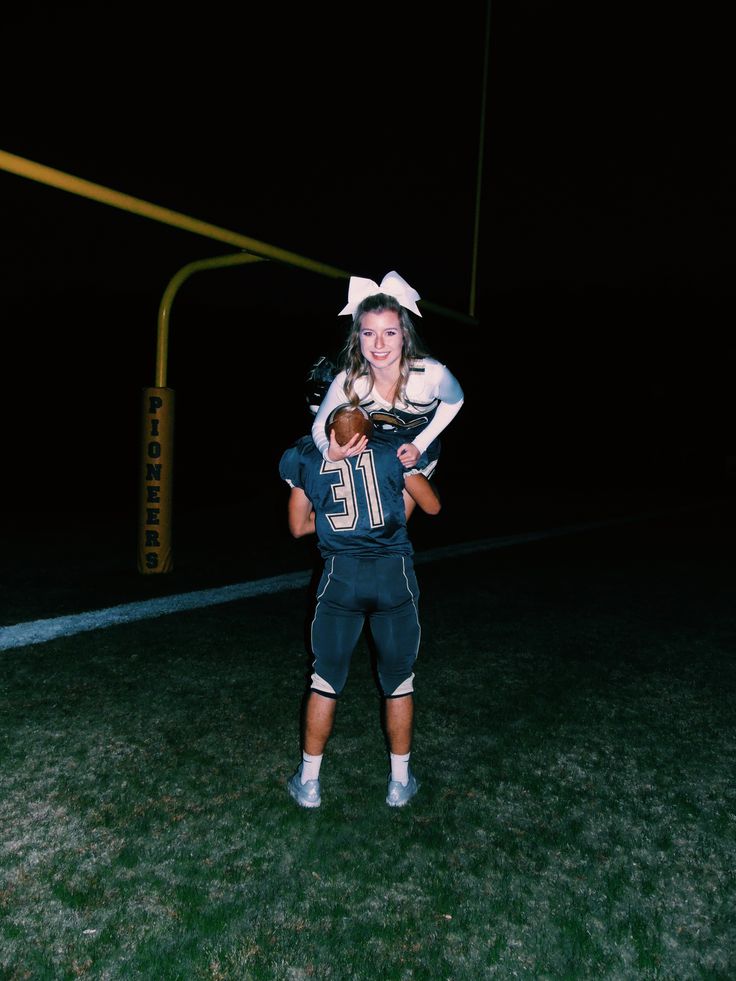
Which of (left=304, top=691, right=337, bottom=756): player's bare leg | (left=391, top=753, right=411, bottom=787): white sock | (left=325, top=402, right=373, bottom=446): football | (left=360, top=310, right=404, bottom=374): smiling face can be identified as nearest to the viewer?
(left=325, top=402, right=373, bottom=446): football

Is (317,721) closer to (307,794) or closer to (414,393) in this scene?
(307,794)

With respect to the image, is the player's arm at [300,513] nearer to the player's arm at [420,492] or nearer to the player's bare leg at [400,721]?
the player's arm at [420,492]

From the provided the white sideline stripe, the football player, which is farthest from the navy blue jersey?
the white sideline stripe

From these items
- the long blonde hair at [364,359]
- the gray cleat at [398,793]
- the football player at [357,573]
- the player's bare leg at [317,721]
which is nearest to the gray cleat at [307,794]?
the football player at [357,573]

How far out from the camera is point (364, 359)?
229 cm

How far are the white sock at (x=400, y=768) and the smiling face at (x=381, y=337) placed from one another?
4.15 feet

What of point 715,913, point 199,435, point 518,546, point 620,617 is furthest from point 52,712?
point 199,435

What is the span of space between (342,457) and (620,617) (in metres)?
3.54

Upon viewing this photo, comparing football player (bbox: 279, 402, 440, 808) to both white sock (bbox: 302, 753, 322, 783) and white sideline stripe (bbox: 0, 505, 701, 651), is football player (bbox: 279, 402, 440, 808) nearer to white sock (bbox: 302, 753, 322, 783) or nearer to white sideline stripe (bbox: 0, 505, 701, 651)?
white sock (bbox: 302, 753, 322, 783)

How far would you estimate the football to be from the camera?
6.94 ft

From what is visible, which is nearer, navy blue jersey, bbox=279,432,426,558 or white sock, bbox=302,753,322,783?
navy blue jersey, bbox=279,432,426,558

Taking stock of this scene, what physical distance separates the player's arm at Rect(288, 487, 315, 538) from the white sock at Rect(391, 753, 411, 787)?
80cm

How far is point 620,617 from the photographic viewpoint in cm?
506

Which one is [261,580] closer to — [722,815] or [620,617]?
[620,617]
